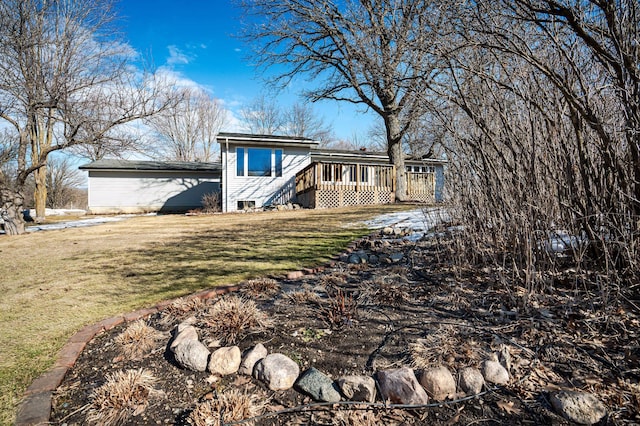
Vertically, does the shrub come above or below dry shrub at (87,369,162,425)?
above

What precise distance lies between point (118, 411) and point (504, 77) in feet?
11.3

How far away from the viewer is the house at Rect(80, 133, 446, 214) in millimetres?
12531

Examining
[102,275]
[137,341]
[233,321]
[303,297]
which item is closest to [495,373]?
[303,297]

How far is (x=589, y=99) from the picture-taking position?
1896mm

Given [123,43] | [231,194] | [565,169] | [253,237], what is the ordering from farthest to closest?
[231,194], [123,43], [253,237], [565,169]

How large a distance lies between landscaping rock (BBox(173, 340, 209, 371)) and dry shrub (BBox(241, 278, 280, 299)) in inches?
32.8

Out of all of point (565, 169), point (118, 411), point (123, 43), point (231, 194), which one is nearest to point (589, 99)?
point (565, 169)

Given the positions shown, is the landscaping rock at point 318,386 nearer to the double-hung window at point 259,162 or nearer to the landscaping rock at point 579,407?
the landscaping rock at point 579,407

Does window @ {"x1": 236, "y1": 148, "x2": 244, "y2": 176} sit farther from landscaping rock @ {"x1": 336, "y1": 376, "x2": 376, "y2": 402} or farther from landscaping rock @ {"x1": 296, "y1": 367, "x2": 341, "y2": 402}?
landscaping rock @ {"x1": 336, "y1": 376, "x2": 376, "y2": 402}

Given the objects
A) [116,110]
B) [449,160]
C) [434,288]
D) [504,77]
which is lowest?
[434,288]

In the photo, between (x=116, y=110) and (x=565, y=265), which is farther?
(x=116, y=110)

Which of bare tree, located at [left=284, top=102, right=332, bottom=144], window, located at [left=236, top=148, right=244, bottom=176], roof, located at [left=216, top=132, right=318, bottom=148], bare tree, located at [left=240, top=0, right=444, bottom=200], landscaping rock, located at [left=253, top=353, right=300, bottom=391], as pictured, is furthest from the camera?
bare tree, located at [left=284, top=102, right=332, bottom=144]

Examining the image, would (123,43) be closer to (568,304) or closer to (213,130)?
(568,304)

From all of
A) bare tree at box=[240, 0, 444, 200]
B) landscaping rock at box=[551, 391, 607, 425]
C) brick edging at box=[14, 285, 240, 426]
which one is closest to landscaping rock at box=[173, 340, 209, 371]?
brick edging at box=[14, 285, 240, 426]
